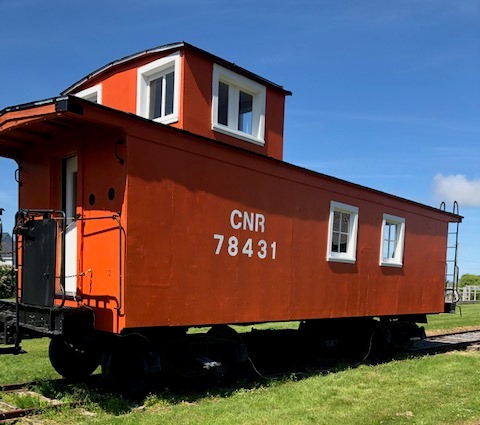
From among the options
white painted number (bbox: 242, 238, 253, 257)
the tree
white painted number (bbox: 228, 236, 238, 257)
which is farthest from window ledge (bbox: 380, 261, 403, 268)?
the tree

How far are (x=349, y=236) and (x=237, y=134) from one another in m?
3.21

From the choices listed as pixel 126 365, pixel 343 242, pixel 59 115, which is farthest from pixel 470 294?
pixel 59 115

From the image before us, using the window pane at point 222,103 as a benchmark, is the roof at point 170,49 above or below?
above

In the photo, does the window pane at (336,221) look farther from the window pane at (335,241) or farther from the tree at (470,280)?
the tree at (470,280)

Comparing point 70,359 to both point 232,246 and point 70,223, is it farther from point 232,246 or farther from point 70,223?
point 232,246

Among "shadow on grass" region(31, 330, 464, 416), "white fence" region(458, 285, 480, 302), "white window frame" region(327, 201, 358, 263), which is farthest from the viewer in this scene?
"white fence" region(458, 285, 480, 302)

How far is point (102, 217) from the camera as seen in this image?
6.51 m

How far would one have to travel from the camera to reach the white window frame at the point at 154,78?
800cm

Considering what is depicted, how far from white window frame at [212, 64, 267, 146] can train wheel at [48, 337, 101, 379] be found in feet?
13.2

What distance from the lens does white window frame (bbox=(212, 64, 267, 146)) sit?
835cm

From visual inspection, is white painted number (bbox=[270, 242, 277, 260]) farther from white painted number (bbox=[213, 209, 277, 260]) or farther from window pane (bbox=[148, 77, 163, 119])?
window pane (bbox=[148, 77, 163, 119])

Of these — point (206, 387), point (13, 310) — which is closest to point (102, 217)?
point (13, 310)

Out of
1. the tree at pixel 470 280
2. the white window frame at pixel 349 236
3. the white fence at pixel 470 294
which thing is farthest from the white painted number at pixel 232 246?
the tree at pixel 470 280

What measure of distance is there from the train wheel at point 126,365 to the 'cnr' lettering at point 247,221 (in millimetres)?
2147
